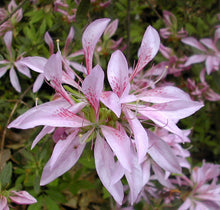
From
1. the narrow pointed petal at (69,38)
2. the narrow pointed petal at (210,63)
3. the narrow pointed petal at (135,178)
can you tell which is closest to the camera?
the narrow pointed petal at (135,178)

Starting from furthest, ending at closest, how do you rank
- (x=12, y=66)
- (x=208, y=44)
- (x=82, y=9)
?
1. (x=208, y=44)
2. (x=12, y=66)
3. (x=82, y=9)

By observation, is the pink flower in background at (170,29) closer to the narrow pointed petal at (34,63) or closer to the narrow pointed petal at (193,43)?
the narrow pointed petal at (193,43)

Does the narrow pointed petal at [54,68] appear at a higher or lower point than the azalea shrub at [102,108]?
higher

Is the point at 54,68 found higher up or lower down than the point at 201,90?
higher up

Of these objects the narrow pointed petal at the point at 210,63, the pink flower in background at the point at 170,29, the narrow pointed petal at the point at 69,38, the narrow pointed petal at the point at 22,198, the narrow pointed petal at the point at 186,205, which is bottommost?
the narrow pointed petal at the point at 186,205

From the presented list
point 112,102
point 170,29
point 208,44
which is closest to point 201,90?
point 208,44

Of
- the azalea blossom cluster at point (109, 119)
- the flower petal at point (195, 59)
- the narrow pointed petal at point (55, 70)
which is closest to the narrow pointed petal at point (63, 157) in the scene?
the azalea blossom cluster at point (109, 119)

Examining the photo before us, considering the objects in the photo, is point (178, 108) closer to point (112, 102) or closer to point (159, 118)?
point (159, 118)
